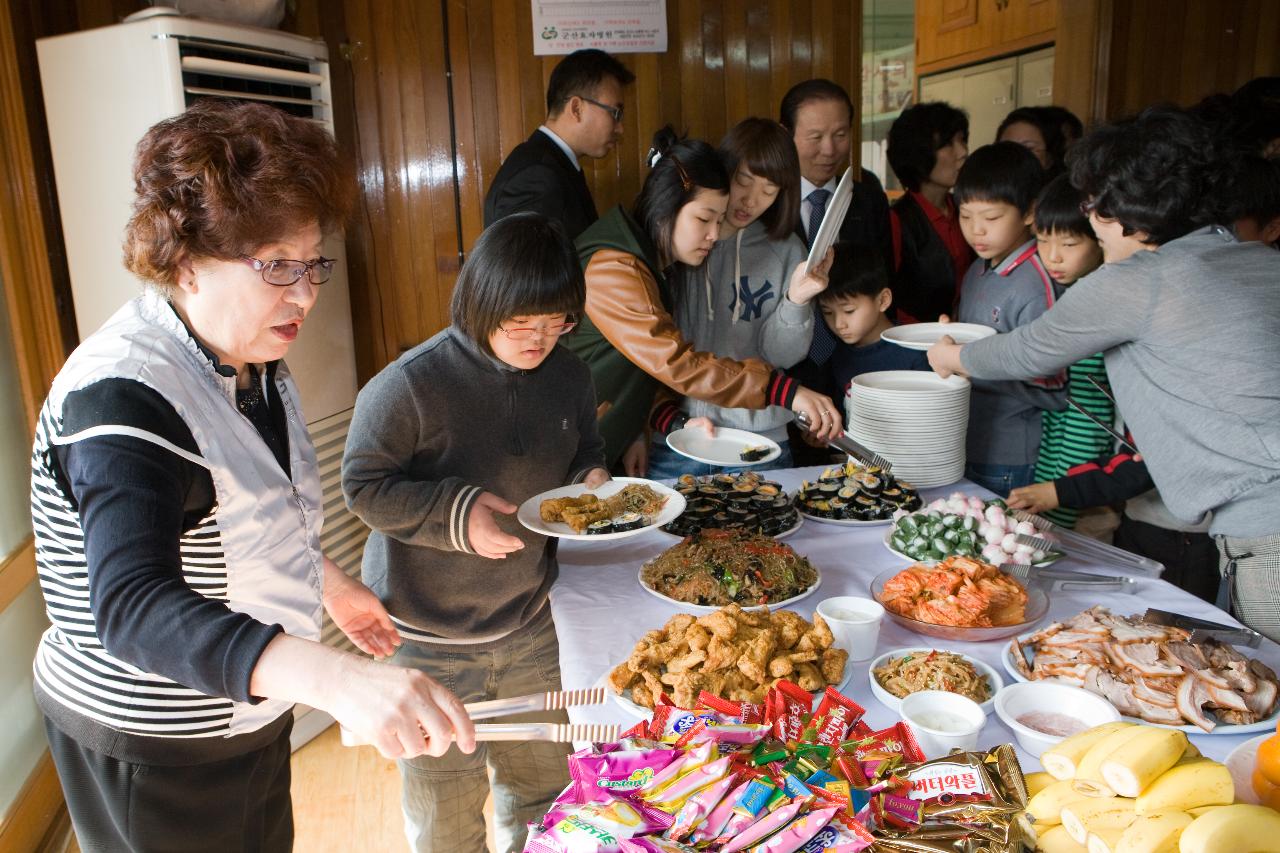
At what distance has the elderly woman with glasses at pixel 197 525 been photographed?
3.03ft

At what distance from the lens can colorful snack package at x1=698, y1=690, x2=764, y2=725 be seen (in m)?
1.09

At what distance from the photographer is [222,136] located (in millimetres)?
1090

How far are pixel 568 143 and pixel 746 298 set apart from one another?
0.84m

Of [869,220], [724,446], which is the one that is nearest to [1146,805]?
[724,446]

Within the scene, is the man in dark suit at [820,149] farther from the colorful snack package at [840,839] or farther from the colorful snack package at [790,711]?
the colorful snack package at [840,839]

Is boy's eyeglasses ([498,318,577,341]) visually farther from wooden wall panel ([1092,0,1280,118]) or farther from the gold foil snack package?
wooden wall panel ([1092,0,1280,118])

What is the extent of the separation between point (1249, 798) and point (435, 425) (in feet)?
4.29

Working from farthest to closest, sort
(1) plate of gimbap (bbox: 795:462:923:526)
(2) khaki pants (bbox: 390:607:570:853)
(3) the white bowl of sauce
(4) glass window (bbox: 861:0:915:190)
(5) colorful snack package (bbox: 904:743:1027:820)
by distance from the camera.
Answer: (4) glass window (bbox: 861:0:915:190), (1) plate of gimbap (bbox: 795:462:923:526), (2) khaki pants (bbox: 390:607:570:853), (3) the white bowl of sauce, (5) colorful snack package (bbox: 904:743:1027:820)

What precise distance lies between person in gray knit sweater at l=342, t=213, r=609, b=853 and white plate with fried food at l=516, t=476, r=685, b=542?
0.17 ft

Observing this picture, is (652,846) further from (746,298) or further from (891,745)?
(746,298)

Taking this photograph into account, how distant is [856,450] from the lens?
→ 2.14 meters

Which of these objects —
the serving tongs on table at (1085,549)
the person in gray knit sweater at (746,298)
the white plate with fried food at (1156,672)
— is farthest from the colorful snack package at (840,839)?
the person in gray knit sweater at (746,298)

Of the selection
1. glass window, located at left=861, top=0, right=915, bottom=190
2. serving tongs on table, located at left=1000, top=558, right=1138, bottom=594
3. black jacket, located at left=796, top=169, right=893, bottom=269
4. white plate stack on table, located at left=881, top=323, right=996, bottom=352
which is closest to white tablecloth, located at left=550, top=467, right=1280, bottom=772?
serving tongs on table, located at left=1000, top=558, right=1138, bottom=594

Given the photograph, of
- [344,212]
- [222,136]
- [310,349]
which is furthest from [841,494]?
[310,349]
